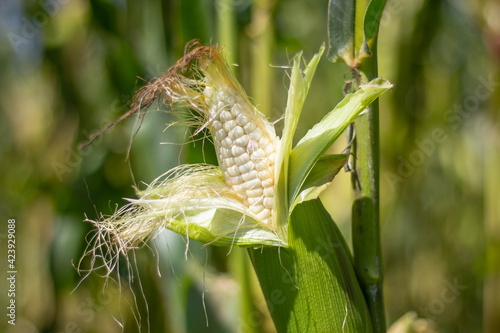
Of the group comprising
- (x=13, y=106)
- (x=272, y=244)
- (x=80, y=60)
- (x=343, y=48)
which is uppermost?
(x=80, y=60)

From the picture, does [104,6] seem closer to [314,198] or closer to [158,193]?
[158,193]

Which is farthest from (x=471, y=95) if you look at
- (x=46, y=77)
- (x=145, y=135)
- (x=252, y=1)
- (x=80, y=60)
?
(x=46, y=77)

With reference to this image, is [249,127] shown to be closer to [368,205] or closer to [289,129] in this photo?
[289,129]

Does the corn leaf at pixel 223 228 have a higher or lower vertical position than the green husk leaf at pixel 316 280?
higher

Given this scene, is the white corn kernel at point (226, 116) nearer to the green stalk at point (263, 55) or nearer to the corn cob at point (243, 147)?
the corn cob at point (243, 147)

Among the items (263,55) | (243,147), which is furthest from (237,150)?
(263,55)

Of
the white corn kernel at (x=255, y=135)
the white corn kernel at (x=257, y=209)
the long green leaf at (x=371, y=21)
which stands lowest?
the white corn kernel at (x=257, y=209)

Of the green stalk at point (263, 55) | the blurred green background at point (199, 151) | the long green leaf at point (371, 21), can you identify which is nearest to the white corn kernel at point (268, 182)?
the long green leaf at point (371, 21)
